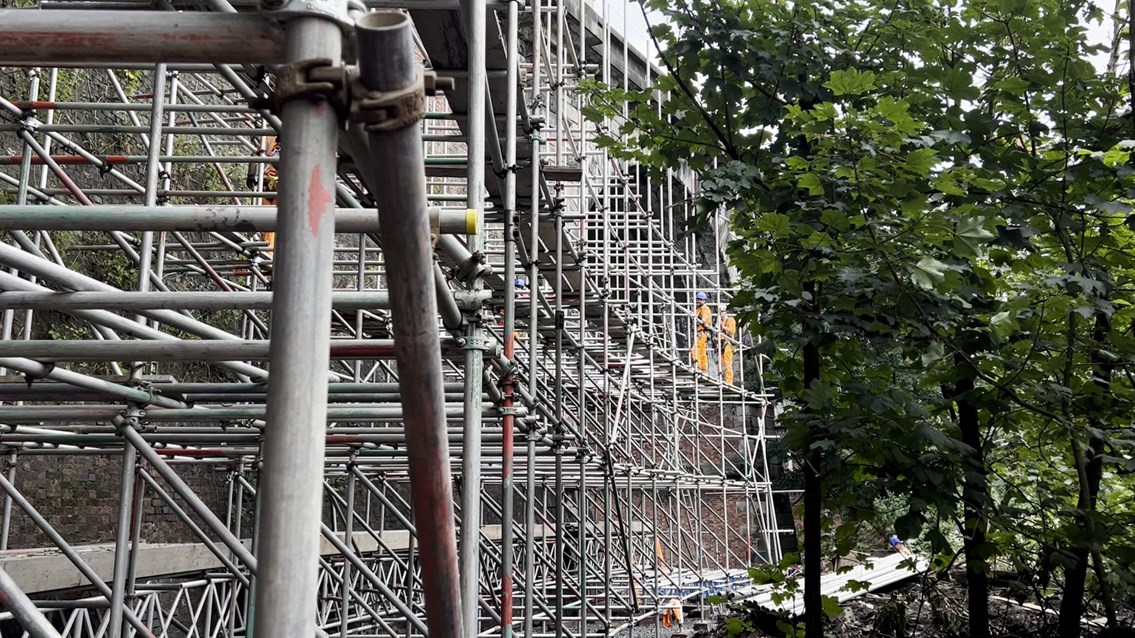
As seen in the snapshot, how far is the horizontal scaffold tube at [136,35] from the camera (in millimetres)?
1229

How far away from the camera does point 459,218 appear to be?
6.89ft

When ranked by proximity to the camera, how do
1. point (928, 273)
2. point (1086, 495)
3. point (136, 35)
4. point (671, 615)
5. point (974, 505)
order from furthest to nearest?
point (671, 615)
point (1086, 495)
point (974, 505)
point (928, 273)
point (136, 35)

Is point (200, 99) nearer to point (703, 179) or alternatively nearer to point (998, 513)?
point (703, 179)

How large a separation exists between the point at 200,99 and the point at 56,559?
5.20 metres

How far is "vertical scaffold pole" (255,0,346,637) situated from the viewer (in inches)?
42.3

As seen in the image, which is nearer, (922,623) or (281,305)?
(281,305)

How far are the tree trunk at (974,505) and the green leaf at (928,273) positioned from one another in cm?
109

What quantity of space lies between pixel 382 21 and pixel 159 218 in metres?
0.98

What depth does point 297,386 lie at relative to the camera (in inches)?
43.3

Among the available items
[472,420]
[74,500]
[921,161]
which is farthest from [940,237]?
[74,500]

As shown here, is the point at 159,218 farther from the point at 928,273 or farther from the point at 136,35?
the point at 928,273

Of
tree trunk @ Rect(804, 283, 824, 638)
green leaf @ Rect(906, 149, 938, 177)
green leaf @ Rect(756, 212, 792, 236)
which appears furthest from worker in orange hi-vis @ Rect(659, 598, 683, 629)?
green leaf @ Rect(906, 149, 938, 177)

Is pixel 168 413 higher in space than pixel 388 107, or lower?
lower

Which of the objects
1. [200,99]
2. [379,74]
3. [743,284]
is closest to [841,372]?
[743,284]
